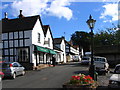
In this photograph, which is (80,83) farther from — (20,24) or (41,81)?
(20,24)

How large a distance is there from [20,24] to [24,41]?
3047 millimetres

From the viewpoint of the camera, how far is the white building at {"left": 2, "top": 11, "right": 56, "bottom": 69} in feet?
81.5

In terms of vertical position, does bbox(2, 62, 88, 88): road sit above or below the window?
below

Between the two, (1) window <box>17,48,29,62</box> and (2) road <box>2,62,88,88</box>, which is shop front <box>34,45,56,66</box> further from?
(2) road <box>2,62,88,88</box>

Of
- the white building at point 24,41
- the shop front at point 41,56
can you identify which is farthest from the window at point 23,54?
the shop front at point 41,56

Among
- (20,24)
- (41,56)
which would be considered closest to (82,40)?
(41,56)

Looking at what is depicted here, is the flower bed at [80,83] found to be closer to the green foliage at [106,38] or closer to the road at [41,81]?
the road at [41,81]

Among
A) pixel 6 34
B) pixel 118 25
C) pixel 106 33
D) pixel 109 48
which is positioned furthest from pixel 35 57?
pixel 106 33

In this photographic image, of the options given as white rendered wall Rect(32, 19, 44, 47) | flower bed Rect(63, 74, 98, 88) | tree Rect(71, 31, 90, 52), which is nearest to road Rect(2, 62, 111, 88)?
flower bed Rect(63, 74, 98, 88)

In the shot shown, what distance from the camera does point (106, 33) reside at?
2271 inches

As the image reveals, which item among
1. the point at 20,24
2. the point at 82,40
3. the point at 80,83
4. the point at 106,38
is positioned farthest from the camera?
the point at 82,40

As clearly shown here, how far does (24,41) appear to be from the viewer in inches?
995

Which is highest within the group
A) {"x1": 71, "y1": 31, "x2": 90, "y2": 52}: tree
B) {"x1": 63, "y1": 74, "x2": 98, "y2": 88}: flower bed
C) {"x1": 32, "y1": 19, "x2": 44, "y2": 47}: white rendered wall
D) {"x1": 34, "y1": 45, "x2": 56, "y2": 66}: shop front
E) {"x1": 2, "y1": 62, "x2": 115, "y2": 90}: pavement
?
{"x1": 71, "y1": 31, "x2": 90, "y2": 52}: tree

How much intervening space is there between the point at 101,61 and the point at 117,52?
46.6ft
